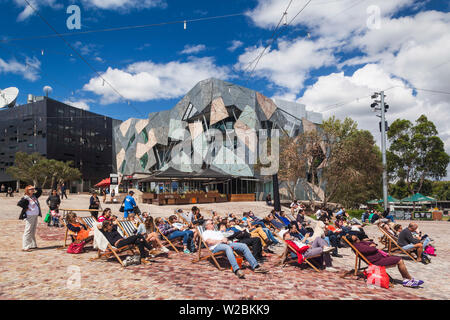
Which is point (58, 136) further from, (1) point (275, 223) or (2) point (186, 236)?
(2) point (186, 236)

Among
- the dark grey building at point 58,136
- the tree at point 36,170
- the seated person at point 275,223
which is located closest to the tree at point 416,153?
the seated person at point 275,223

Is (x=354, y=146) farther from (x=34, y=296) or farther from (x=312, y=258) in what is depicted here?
(x=34, y=296)

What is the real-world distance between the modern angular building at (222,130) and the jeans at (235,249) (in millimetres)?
20853

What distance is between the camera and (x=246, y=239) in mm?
6574

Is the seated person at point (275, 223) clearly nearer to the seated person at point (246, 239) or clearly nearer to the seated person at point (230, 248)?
the seated person at point (246, 239)

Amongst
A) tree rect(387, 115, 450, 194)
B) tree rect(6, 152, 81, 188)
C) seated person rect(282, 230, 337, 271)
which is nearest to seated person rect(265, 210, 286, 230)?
seated person rect(282, 230, 337, 271)

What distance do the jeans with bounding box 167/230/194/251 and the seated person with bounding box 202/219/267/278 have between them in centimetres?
107

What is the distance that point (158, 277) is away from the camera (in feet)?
15.9

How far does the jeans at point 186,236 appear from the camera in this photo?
7.35m

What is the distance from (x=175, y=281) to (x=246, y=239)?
2328 millimetres

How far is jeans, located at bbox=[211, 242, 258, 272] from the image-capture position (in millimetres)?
5321

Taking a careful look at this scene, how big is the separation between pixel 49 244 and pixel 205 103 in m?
29.2

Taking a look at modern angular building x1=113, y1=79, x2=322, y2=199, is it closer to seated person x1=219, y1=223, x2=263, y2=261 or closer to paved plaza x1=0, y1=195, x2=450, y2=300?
seated person x1=219, y1=223, x2=263, y2=261

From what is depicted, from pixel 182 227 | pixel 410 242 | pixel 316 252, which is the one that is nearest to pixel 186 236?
pixel 182 227
